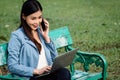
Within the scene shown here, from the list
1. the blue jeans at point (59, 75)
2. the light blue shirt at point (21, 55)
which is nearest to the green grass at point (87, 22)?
the light blue shirt at point (21, 55)

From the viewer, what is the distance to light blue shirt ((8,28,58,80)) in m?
4.54

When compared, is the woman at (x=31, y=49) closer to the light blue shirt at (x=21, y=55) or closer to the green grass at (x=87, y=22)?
the light blue shirt at (x=21, y=55)

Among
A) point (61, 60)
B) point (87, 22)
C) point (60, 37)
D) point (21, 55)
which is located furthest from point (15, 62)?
point (87, 22)

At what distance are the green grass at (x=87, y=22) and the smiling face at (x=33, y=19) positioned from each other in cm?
194

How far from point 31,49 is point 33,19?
326 mm

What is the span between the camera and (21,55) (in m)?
4.67

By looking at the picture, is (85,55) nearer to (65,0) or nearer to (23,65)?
(23,65)

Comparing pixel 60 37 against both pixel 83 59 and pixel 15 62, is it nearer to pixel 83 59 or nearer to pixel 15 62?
pixel 83 59

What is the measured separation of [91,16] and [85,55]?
6816 mm

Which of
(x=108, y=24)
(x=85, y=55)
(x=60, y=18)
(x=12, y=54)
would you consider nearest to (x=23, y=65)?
(x=12, y=54)

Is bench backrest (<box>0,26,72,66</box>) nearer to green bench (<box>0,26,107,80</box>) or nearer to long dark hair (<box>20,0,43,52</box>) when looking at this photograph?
green bench (<box>0,26,107,80</box>)

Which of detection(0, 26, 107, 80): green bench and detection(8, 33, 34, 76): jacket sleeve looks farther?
detection(0, 26, 107, 80): green bench

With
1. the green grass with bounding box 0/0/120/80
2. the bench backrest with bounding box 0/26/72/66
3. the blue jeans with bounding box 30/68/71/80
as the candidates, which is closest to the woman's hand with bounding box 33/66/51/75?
the blue jeans with bounding box 30/68/71/80

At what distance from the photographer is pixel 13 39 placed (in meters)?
4.64
